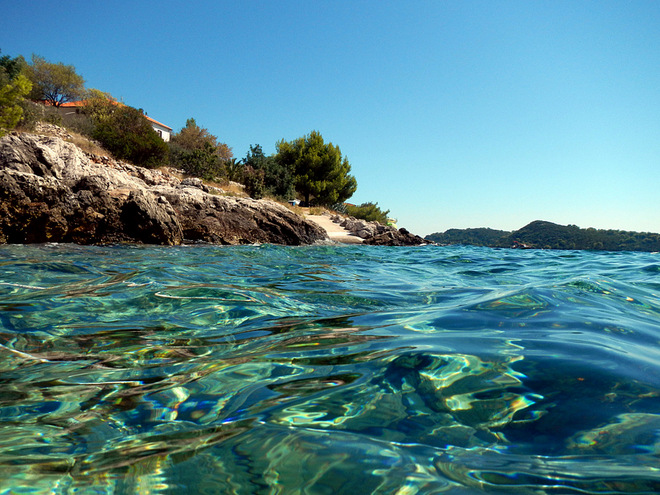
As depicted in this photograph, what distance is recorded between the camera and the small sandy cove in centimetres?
1884

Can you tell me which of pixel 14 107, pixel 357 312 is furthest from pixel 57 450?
pixel 14 107

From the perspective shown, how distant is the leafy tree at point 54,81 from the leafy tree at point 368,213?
29.6 meters

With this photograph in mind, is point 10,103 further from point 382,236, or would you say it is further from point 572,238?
point 572,238

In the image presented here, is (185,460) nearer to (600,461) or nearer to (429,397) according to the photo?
(429,397)

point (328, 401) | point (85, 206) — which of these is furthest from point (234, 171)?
point (328, 401)

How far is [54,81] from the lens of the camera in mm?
33031

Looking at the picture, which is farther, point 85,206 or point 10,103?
point 10,103

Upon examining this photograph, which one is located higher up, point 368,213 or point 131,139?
point 131,139

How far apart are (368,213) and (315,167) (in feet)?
22.9

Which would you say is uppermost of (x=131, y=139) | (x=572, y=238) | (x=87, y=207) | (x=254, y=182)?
(x=131, y=139)

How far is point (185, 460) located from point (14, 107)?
2373 cm

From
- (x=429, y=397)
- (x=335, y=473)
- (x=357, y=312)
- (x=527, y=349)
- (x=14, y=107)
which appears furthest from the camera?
(x=14, y=107)

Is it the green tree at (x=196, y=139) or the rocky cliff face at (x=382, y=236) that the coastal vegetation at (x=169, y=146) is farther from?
the rocky cliff face at (x=382, y=236)

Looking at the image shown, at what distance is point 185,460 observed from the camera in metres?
0.81
